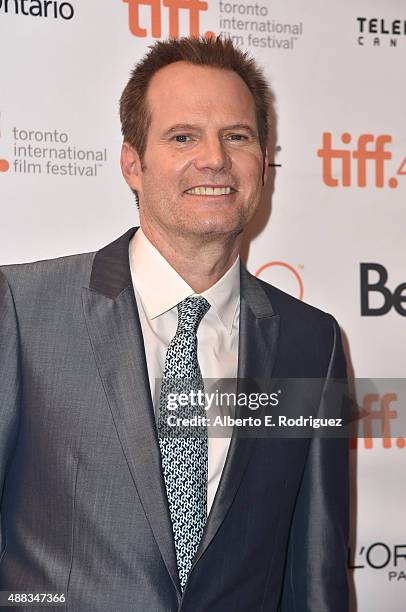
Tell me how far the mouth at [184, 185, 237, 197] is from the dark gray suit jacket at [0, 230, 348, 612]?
7.7 inches

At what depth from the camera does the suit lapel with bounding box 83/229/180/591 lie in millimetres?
1422

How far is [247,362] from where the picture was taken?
1.62 meters

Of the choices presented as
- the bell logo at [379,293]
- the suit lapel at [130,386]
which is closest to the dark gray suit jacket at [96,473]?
the suit lapel at [130,386]

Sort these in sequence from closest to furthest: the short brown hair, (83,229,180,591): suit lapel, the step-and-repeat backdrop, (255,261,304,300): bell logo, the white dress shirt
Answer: (83,229,180,591): suit lapel < the white dress shirt < the short brown hair < the step-and-repeat backdrop < (255,261,304,300): bell logo

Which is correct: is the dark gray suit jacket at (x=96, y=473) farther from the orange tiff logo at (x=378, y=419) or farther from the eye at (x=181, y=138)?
the orange tiff logo at (x=378, y=419)

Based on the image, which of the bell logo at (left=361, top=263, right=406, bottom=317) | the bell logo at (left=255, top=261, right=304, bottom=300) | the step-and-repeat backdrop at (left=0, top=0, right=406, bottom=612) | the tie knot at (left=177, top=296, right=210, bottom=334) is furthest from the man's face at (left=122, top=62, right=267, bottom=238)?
the bell logo at (left=361, top=263, right=406, bottom=317)

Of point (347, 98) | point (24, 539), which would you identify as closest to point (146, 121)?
point (347, 98)

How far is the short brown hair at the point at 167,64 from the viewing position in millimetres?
1671

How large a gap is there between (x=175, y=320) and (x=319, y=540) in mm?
589

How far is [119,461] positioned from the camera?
4.76 ft

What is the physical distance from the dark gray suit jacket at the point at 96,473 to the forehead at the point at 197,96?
323 mm

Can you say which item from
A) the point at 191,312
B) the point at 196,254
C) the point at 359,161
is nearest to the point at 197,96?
the point at 196,254

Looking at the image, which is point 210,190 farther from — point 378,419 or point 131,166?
point 378,419

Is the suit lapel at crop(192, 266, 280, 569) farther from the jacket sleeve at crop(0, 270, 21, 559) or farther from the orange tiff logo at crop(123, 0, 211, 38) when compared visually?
the orange tiff logo at crop(123, 0, 211, 38)
